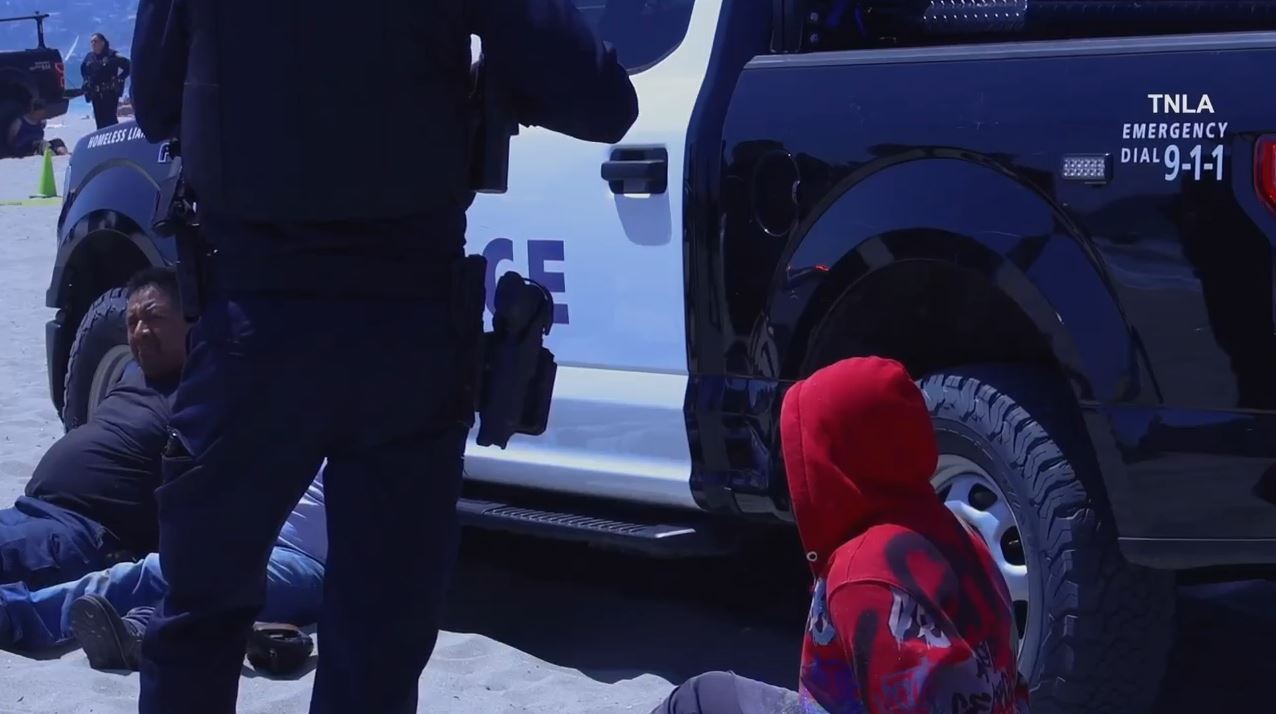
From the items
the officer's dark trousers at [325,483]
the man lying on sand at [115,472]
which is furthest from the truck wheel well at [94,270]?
the officer's dark trousers at [325,483]

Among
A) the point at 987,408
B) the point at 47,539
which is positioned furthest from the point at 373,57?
the point at 47,539

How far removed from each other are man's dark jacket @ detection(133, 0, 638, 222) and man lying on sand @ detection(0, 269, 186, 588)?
6.37ft

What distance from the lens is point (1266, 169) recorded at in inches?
113

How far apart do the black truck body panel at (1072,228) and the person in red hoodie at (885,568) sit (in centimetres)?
85

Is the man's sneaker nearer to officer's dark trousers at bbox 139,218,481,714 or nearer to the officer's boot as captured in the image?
the officer's boot

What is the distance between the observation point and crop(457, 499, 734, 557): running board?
3789 mm

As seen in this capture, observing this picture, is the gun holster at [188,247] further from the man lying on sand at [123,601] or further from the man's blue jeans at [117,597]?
the man's blue jeans at [117,597]

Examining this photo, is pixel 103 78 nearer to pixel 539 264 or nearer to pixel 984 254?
pixel 539 264

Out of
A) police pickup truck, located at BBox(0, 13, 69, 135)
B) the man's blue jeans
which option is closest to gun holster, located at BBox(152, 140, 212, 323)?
the man's blue jeans

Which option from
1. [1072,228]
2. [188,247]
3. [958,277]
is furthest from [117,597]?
[1072,228]

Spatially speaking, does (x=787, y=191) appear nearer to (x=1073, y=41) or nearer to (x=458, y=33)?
(x=1073, y=41)

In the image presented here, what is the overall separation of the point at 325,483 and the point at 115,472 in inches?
77.9

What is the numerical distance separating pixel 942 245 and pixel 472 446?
1.49 meters

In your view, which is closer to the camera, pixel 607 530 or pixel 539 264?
pixel 607 530
